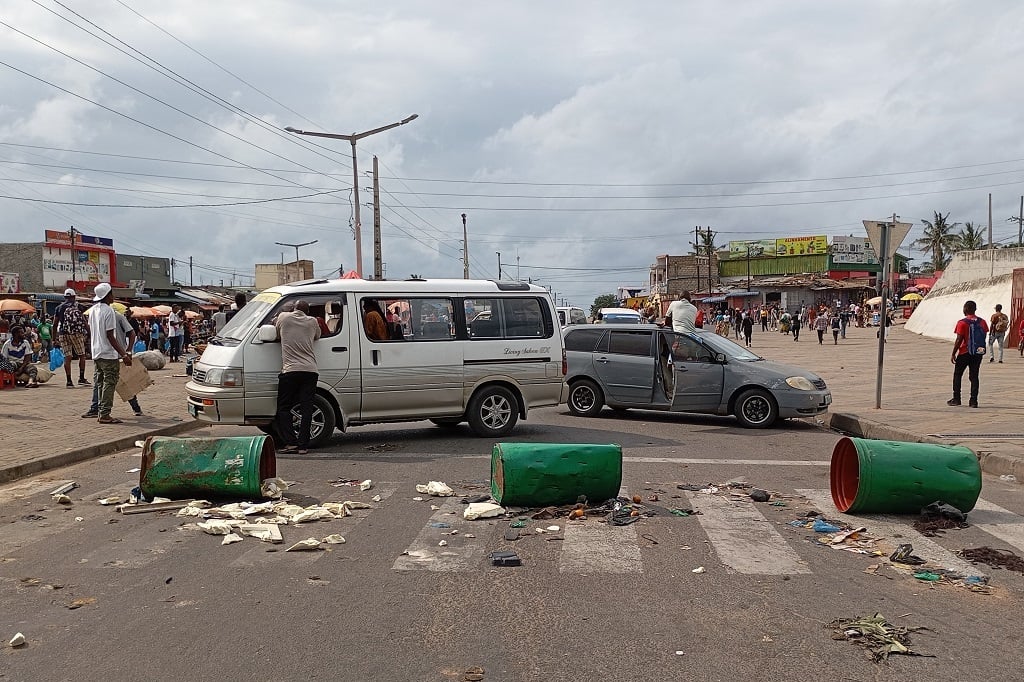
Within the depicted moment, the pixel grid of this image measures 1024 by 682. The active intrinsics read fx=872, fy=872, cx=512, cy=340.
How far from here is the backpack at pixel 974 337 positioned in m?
14.7

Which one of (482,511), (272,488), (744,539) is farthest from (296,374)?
(744,539)

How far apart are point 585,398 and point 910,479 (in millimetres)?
8051

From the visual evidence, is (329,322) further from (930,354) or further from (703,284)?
(703,284)

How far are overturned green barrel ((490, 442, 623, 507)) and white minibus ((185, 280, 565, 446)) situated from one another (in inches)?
157

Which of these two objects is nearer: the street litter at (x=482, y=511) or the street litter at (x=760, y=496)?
the street litter at (x=482, y=511)

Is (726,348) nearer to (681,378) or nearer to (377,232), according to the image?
(681,378)

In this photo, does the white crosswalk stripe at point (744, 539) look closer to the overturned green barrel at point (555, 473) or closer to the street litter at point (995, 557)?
the overturned green barrel at point (555, 473)

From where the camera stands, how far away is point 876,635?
446 centimetres

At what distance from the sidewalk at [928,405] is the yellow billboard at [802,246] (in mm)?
63974

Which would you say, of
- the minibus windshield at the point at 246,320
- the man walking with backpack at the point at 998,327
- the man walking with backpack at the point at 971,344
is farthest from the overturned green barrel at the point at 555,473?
the man walking with backpack at the point at 998,327

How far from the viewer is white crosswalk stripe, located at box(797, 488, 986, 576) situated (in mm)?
5836

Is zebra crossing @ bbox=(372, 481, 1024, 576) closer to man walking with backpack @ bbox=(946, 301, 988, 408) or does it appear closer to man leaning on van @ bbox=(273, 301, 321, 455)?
man leaning on van @ bbox=(273, 301, 321, 455)

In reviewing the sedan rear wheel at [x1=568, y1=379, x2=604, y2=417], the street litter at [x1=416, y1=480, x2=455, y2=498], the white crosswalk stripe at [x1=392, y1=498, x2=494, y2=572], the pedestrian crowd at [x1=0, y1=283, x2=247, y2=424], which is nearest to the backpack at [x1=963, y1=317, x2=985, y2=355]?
the sedan rear wheel at [x1=568, y1=379, x2=604, y2=417]

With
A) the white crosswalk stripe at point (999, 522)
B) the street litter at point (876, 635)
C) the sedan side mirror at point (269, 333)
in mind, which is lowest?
the white crosswalk stripe at point (999, 522)
